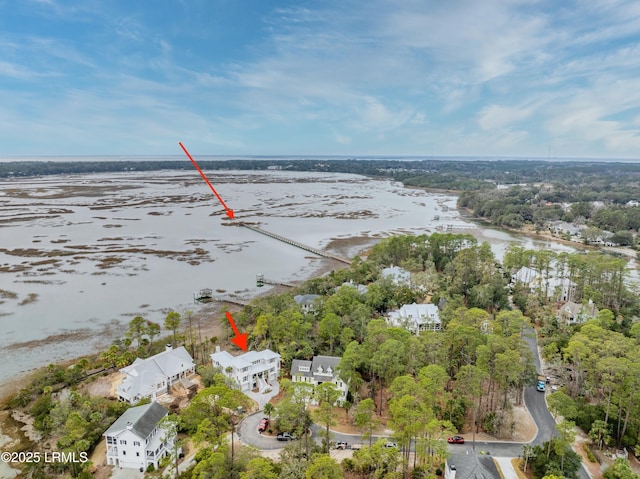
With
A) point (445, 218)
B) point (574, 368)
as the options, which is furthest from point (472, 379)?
point (445, 218)

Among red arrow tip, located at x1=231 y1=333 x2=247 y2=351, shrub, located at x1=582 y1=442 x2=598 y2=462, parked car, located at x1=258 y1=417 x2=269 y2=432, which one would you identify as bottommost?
shrub, located at x1=582 y1=442 x2=598 y2=462

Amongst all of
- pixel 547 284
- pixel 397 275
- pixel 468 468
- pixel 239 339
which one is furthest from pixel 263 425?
pixel 547 284

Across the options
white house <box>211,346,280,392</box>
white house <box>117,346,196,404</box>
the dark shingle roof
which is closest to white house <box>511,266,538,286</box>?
white house <box>211,346,280,392</box>

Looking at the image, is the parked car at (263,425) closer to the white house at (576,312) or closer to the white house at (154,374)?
the white house at (154,374)

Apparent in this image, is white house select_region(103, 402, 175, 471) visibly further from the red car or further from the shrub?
the shrub

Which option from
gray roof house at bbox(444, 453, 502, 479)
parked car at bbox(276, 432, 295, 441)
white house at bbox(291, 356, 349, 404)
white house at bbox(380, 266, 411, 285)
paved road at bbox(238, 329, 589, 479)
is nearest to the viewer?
gray roof house at bbox(444, 453, 502, 479)

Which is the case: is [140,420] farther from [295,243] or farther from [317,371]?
[295,243]
